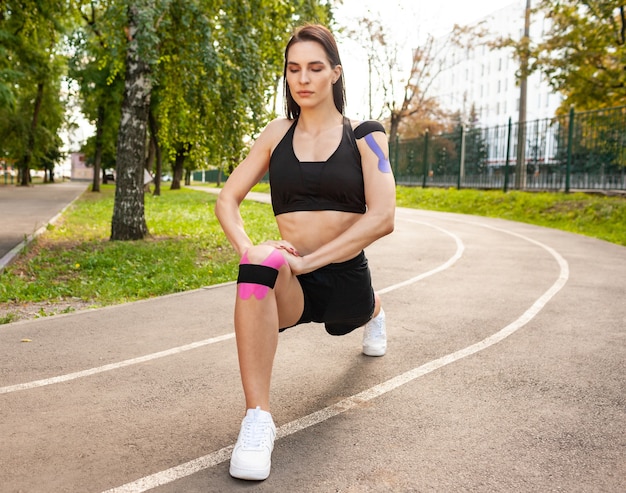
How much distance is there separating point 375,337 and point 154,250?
664cm

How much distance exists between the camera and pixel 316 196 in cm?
347

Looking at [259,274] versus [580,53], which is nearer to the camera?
[259,274]

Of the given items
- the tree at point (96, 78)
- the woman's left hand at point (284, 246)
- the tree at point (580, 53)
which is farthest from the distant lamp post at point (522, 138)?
the woman's left hand at point (284, 246)

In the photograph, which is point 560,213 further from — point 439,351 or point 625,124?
point 439,351

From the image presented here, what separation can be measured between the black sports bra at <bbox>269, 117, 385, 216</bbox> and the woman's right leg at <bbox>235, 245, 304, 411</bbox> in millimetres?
514

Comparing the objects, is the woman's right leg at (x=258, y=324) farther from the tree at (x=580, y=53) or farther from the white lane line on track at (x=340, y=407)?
the tree at (x=580, y=53)

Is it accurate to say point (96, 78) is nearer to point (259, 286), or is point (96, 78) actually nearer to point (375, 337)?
point (375, 337)

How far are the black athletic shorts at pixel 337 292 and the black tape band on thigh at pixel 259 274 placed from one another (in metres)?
0.45

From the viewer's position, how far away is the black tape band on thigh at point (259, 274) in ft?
9.81

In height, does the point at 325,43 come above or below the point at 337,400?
above

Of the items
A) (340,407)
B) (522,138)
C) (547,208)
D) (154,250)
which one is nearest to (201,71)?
(154,250)

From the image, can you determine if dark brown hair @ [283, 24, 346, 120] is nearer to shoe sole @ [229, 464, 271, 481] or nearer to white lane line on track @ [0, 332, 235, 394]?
shoe sole @ [229, 464, 271, 481]

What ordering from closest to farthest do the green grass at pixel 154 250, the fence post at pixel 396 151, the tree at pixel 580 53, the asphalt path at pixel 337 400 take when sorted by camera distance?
the asphalt path at pixel 337 400 → the green grass at pixel 154 250 → the tree at pixel 580 53 → the fence post at pixel 396 151

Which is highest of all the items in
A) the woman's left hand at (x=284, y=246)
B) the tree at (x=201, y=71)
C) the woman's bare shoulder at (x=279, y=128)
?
the tree at (x=201, y=71)
